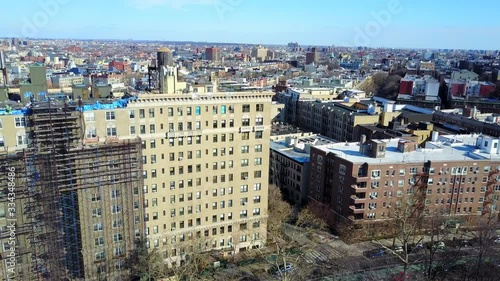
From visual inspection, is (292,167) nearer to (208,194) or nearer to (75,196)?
(208,194)

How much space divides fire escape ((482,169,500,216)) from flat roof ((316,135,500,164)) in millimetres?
2309

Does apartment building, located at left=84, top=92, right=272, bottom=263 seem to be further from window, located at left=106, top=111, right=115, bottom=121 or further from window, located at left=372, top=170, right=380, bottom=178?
window, located at left=372, top=170, right=380, bottom=178

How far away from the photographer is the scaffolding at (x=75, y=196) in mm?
37406

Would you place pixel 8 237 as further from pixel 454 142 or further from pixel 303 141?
pixel 454 142

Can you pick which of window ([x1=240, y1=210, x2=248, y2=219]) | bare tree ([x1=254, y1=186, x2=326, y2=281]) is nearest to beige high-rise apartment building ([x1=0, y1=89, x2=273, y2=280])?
window ([x1=240, y1=210, x2=248, y2=219])

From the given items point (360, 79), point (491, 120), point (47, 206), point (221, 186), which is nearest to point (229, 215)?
point (221, 186)

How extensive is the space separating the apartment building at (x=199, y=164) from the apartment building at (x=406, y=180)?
11306 millimetres

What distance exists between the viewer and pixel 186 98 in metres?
44.7

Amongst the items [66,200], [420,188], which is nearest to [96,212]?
[66,200]

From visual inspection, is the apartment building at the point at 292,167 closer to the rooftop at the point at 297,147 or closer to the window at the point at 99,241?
the rooftop at the point at 297,147

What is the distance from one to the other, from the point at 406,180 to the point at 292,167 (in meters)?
18.3

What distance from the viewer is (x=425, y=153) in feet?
192

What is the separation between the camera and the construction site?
3709cm

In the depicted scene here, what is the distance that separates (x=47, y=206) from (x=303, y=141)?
155 ft
